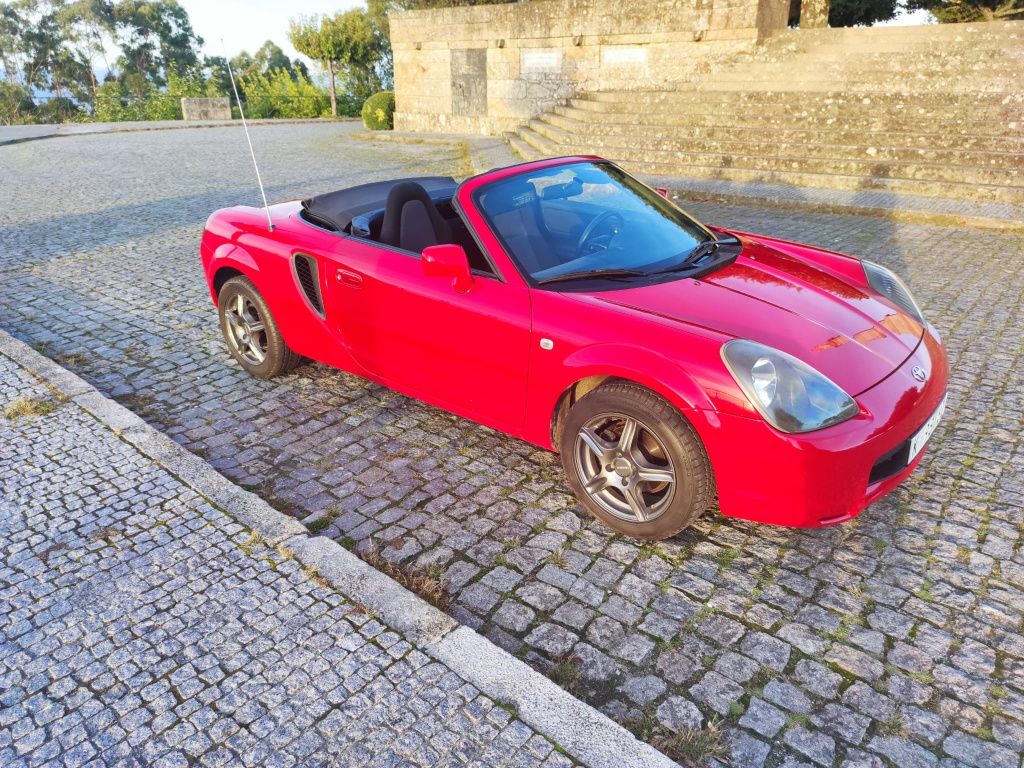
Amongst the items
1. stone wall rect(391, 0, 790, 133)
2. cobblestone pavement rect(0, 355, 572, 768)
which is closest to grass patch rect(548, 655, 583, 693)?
cobblestone pavement rect(0, 355, 572, 768)

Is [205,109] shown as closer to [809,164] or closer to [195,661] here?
[809,164]

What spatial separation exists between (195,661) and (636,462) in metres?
1.91

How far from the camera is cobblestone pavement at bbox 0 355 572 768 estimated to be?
7.63 feet

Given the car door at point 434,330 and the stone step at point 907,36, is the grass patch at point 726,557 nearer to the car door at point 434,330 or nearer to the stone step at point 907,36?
the car door at point 434,330

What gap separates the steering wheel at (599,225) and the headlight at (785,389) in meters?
1.09

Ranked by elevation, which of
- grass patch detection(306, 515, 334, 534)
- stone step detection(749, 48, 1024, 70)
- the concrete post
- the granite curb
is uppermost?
the concrete post

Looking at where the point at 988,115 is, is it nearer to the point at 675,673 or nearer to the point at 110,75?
the point at 675,673

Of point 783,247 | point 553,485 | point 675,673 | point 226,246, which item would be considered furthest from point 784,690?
point 226,246

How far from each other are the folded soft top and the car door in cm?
30

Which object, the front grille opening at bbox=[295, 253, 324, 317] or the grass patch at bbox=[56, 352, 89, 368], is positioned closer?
the front grille opening at bbox=[295, 253, 324, 317]

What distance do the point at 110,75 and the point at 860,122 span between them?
7583 centimetres

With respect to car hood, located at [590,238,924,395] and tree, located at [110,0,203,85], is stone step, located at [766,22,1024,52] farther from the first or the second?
tree, located at [110,0,203,85]

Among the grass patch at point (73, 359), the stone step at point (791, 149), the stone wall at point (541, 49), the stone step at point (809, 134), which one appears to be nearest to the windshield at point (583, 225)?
the grass patch at point (73, 359)

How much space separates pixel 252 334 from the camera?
5.14 m
